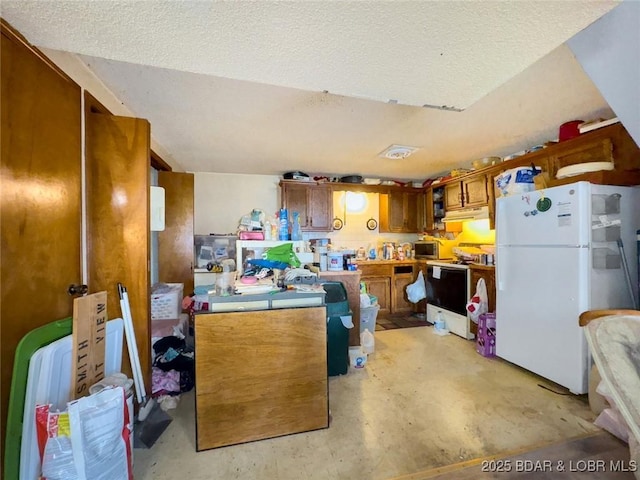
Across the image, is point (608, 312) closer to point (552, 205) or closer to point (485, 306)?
point (552, 205)

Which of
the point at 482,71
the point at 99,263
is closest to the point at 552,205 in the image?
the point at 482,71

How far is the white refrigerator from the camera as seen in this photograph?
2035 mm

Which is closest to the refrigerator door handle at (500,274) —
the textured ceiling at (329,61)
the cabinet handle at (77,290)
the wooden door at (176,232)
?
the textured ceiling at (329,61)

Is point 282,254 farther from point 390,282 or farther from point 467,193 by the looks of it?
point 467,193

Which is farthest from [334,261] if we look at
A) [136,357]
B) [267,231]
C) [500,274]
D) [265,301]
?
[136,357]

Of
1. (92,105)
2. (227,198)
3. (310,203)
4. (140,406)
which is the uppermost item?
(92,105)

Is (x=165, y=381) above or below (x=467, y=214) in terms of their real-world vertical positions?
below

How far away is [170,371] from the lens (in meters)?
2.15

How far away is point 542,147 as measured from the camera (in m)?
2.88

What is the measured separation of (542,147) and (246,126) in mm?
3068

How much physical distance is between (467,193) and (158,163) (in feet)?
13.0

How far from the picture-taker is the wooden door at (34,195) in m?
1.07

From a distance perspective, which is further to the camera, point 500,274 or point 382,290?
point 382,290

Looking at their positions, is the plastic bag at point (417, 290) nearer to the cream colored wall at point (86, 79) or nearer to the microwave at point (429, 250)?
the microwave at point (429, 250)
